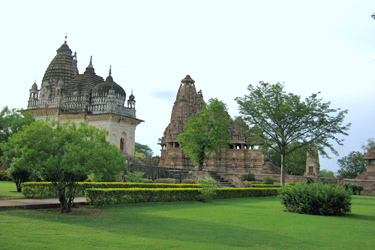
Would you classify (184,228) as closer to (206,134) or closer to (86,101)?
(206,134)

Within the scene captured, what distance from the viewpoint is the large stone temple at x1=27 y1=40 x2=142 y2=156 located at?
36781 millimetres

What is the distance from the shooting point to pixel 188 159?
164 feet

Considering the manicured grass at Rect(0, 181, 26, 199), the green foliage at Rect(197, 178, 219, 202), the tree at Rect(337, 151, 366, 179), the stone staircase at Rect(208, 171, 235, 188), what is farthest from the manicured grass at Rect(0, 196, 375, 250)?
the tree at Rect(337, 151, 366, 179)

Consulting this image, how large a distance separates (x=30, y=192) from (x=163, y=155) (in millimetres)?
34538

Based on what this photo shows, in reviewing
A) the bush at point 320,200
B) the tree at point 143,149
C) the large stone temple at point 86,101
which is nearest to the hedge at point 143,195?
the bush at point 320,200

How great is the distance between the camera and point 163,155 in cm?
5284

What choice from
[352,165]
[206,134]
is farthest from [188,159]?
[352,165]

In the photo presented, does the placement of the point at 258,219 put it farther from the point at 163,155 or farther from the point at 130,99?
the point at 163,155

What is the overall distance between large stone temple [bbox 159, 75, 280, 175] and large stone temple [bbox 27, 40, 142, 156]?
1165cm

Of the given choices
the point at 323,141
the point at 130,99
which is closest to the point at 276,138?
the point at 323,141

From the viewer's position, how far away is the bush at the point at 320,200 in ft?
50.9

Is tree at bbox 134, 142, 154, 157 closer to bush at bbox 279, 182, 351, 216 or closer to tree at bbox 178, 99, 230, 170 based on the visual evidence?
tree at bbox 178, 99, 230, 170

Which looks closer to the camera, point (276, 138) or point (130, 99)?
point (276, 138)

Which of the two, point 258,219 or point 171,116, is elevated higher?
point 171,116
